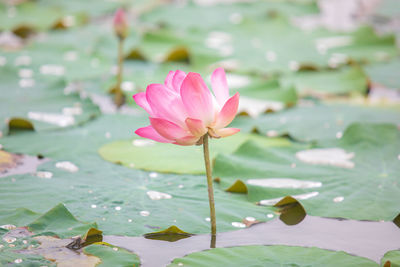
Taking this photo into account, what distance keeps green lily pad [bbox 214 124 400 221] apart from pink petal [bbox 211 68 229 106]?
0.48m

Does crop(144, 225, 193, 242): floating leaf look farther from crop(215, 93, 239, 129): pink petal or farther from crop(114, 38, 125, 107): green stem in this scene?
crop(114, 38, 125, 107): green stem

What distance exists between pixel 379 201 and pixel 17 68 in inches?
97.1

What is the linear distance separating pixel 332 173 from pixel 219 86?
72 cm

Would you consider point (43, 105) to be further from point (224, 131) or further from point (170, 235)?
point (224, 131)

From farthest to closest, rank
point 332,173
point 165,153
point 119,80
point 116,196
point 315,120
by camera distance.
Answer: point 119,80 → point 315,120 → point 165,153 → point 332,173 → point 116,196

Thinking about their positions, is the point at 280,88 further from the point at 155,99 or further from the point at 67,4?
the point at 67,4

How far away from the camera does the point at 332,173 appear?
6.61 ft

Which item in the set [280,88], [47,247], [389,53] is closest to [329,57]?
[389,53]

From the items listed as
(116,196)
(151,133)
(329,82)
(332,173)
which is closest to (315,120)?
(332,173)

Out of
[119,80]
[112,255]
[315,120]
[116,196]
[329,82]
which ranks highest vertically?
[329,82]

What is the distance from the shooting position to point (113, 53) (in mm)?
3963

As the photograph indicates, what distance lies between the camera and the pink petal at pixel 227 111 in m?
1.45

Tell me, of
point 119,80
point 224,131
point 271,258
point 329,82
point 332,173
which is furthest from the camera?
point 329,82

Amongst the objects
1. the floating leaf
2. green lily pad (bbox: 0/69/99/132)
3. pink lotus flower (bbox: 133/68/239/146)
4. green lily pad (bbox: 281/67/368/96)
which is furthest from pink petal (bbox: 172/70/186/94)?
green lily pad (bbox: 281/67/368/96)
